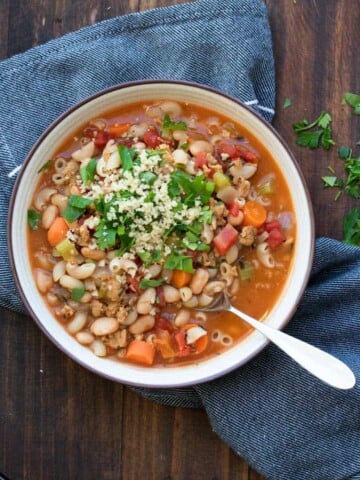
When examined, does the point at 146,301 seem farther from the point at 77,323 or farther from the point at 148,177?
the point at 148,177

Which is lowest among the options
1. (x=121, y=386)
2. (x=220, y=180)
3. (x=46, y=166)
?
(x=121, y=386)

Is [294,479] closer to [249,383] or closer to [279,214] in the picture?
[249,383]

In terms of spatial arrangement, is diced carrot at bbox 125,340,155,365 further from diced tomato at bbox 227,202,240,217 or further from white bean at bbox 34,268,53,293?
diced tomato at bbox 227,202,240,217

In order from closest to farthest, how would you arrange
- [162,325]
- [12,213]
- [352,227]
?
[12,213] < [162,325] < [352,227]

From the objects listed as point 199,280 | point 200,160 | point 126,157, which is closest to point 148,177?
point 126,157

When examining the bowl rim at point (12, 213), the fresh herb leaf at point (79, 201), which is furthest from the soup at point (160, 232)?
the bowl rim at point (12, 213)

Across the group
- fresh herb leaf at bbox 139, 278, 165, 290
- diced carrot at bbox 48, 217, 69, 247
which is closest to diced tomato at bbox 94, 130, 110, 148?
diced carrot at bbox 48, 217, 69, 247
